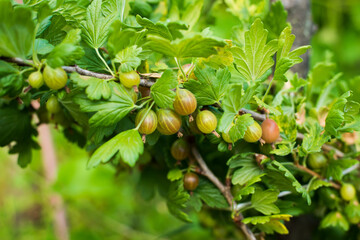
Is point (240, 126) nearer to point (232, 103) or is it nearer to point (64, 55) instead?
point (232, 103)

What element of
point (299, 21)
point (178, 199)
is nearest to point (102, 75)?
point (178, 199)

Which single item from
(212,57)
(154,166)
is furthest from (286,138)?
(154,166)

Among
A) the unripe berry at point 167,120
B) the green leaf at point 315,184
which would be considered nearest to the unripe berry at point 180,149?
the unripe berry at point 167,120

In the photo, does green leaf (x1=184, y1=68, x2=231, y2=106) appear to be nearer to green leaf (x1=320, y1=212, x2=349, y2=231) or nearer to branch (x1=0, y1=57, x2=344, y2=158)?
branch (x1=0, y1=57, x2=344, y2=158)

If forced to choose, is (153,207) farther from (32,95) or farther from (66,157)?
(32,95)

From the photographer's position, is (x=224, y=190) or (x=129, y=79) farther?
(x=224, y=190)

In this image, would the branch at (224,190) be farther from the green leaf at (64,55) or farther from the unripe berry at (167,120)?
the green leaf at (64,55)

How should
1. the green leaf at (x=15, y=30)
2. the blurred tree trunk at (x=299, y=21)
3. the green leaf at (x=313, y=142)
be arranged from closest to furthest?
the green leaf at (x=15, y=30)
the green leaf at (x=313, y=142)
the blurred tree trunk at (x=299, y=21)
